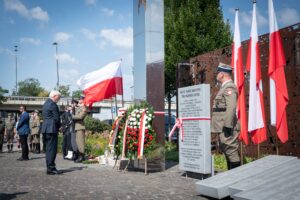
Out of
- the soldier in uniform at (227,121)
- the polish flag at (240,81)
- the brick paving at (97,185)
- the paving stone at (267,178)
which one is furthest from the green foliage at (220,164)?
the paving stone at (267,178)

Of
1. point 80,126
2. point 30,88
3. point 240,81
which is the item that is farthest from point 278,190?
point 30,88

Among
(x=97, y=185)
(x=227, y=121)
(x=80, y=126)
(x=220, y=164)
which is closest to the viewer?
(x=227, y=121)

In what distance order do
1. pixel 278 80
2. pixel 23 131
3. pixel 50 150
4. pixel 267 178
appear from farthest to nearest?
pixel 23 131, pixel 50 150, pixel 278 80, pixel 267 178

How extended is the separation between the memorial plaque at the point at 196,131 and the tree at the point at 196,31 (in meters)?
17.6

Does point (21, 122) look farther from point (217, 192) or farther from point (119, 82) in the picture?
point (217, 192)

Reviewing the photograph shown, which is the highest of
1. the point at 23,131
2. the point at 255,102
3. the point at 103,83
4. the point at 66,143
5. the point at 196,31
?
the point at 196,31

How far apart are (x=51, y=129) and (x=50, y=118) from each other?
A: 347 mm

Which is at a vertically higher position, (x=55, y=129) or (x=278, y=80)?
(x=278, y=80)

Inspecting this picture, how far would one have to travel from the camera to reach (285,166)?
234 inches

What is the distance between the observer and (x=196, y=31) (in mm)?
26203

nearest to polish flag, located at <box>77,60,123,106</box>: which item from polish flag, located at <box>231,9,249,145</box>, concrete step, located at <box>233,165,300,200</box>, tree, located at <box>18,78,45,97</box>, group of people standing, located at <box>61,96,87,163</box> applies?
group of people standing, located at <box>61,96,87,163</box>

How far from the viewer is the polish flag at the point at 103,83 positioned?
39.3ft

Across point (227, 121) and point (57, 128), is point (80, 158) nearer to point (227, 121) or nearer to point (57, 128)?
point (57, 128)

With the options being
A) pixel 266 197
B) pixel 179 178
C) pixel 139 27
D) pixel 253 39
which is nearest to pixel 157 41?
pixel 139 27
